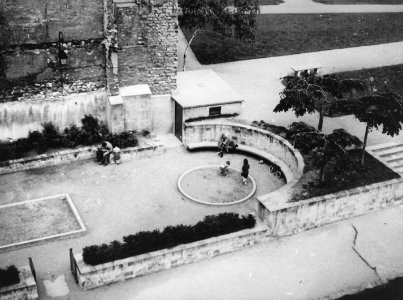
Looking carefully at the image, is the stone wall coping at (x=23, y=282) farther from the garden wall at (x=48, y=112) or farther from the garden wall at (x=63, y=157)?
the garden wall at (x=48, y=112)

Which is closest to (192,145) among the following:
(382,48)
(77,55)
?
(77,55)

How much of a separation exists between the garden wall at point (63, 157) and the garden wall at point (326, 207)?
22.0 feet

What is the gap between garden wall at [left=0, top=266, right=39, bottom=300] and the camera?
18.9 m

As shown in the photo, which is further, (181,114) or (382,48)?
(382,48)

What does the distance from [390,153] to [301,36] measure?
47.8 feet

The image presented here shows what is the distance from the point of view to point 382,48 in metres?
38.9

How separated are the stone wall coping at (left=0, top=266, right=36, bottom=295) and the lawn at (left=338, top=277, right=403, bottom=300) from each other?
10070 millimetres

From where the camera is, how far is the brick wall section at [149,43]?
2700cm

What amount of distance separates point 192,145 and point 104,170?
4.21 meters

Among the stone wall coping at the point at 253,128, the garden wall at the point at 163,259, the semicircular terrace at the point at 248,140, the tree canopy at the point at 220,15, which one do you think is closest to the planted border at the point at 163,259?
the garden wall at the point at 163,259

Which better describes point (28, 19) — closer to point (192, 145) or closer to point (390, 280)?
point (192, 145)

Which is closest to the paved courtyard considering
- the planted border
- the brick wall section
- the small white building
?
the planted border

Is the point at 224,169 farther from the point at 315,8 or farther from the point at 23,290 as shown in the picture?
the point at 315,8

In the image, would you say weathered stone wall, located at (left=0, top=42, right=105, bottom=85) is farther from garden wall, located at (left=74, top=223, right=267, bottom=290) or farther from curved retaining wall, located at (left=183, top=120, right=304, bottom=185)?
garden wall, located at (left=74, top=223, right=267, bottom=290)
